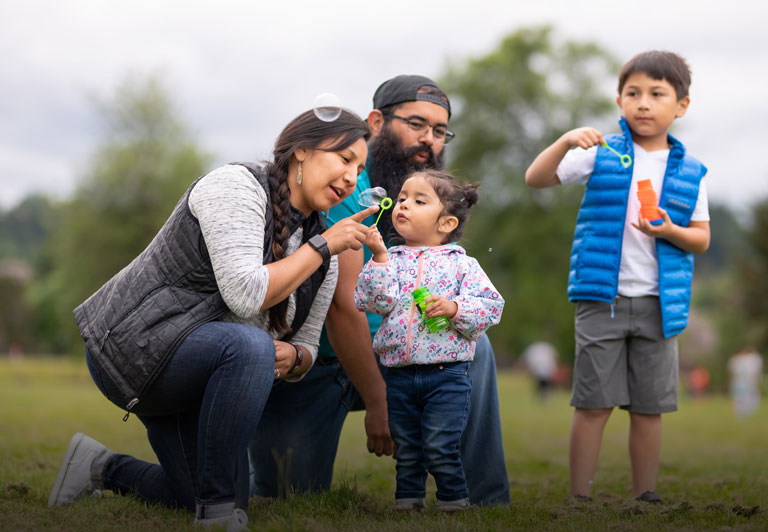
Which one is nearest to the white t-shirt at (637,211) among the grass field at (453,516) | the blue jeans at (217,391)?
the grass field at (453,516)

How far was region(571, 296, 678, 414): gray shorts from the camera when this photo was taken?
160 inches

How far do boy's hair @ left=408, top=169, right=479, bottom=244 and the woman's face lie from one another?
42 centimetres

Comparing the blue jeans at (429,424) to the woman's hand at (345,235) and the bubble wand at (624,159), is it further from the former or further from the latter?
the bubble wand at (624,159)

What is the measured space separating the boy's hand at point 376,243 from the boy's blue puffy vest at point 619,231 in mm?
1200

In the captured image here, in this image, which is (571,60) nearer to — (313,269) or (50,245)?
(50,245)

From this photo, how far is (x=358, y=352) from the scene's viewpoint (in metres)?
3.69

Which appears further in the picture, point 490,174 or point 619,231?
point 490,174

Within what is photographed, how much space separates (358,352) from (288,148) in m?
0.98

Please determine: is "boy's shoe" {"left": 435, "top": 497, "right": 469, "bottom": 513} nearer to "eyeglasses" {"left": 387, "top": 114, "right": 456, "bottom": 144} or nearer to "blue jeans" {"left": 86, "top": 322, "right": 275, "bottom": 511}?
"blue jeans" {"left": 86, "top": 322, "right": 275, "bottom": 511}

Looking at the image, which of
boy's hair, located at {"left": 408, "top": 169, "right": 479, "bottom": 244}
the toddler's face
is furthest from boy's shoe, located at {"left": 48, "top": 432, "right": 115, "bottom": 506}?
boy's hair, located at {"left": 408, "top": 169, "right": 479, "bottom": 244}

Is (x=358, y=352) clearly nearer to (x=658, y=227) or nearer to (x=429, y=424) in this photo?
(x=429, y=424)

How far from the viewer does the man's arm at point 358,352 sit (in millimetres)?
3693

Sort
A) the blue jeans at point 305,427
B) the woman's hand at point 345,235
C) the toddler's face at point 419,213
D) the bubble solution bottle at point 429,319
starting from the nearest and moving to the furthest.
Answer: the woman's hand at point 345,235
the bubble solution bottle at point 429,319
the toddler's face at point 419,213
the blue jeans at point 305,427

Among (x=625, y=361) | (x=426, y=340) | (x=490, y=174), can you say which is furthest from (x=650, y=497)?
(x=490, y=174)
